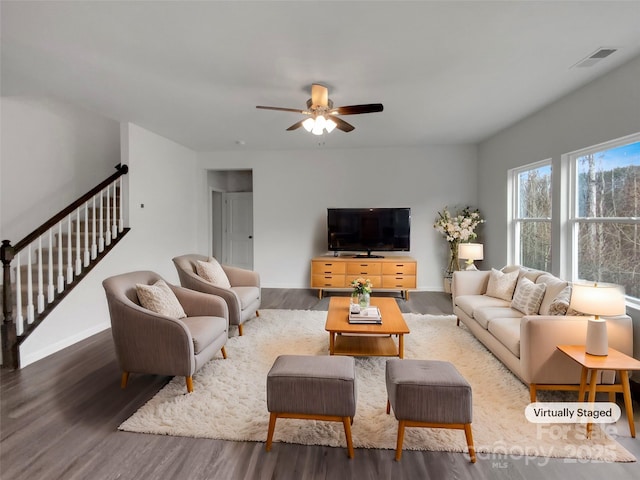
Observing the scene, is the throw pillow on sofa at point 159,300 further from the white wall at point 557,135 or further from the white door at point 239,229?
the white door at point 239,229

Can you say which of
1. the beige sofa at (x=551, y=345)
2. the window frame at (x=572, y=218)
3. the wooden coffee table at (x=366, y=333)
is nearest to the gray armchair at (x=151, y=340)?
the wooden coffee table at (x=366, y=333)

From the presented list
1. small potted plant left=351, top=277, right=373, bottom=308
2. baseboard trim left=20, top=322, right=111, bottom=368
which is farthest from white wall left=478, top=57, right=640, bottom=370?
baseboard trim left=20, top=322, right=111, bottom=368

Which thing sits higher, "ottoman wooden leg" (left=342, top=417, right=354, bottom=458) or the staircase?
the staircase

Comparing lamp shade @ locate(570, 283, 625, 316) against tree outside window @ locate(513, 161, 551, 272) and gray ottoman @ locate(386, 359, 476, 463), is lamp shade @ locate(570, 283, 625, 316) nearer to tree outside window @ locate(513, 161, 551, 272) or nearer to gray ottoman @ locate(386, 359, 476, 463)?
gray ottoman @ locate(386, 359, 476, 463)

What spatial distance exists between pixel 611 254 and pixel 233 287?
4.18m

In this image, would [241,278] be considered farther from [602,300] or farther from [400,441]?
[602,300]

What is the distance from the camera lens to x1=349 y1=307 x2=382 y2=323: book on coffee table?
2997 millimetres

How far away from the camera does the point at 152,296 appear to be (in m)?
2.72

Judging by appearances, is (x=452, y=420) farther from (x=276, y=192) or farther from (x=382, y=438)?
(x=276, y=192)

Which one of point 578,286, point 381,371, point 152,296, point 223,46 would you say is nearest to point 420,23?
point 223,46

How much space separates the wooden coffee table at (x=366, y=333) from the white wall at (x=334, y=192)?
2.85 metres

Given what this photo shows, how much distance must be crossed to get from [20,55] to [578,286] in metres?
4.80

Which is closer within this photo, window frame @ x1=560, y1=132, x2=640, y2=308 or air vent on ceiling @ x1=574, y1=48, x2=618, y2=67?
air vent on ceiling @ x1=574, y1=48, x2=618, y2=67

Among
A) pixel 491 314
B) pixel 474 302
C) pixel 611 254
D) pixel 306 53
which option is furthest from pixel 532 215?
pixel 306 53
